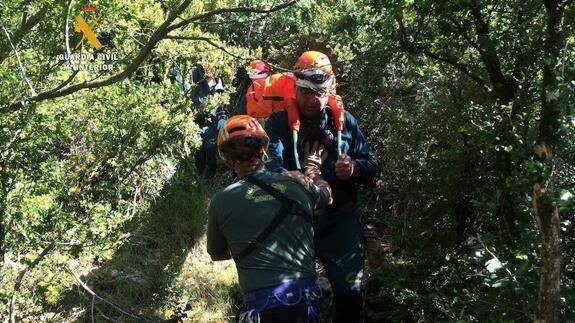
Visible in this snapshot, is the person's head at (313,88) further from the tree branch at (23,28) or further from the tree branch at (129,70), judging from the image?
the tree branch at (23,28)

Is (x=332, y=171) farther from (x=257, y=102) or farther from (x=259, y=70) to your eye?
(x=259, y=70)

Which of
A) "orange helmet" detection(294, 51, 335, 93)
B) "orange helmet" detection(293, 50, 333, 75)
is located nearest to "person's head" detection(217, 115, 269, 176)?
"orange helmet" detection(294, 51, 335, 93)

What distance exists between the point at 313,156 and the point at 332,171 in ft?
0.48

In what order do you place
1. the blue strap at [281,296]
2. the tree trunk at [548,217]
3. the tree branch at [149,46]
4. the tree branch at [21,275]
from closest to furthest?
the tree trunk at [548,217] → the blue strap at [281,296] → the tree branch at [149,46] → the tree branch at [21,275]

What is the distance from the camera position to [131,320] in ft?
14.8

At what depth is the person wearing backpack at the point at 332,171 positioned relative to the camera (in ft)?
11.8

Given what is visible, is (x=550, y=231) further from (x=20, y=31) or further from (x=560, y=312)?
(x=20, y=31)

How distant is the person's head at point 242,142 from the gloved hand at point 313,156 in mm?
777

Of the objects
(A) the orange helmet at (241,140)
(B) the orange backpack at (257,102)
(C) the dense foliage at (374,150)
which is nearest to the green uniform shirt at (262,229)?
(A) the orange helmet at (241,140)

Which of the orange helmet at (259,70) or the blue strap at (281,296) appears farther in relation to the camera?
the orange helmet at (259,70)

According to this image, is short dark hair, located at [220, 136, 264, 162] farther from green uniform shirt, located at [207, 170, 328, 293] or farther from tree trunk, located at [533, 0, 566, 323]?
tree trunk, located at [533, 0, 566, 323]

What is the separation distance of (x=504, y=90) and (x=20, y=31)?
2.82 metres

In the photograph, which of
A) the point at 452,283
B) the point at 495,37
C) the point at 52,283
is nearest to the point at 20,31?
the point at 52,283

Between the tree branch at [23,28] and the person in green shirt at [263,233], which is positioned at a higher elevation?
Answer: the tree branch at [23,28]
